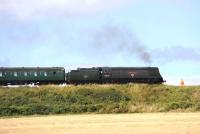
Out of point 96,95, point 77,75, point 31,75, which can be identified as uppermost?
point 31,75


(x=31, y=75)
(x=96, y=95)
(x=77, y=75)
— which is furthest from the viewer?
(x=31, y=75)

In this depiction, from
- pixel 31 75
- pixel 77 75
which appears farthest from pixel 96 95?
pixel 31 75

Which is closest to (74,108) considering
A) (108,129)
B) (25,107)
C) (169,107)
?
(25,107)

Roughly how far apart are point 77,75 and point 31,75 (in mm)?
5569

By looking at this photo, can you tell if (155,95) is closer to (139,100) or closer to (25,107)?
(139,100)

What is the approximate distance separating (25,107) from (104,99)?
11016mm

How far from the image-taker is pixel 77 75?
75000 mm

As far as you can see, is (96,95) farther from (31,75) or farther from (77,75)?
(31,75)

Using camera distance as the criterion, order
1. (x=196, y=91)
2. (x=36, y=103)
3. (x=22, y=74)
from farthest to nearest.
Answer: (x=22, y=74)
(x=196, y=91)
(x=36, y=103)

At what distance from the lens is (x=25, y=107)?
194ft

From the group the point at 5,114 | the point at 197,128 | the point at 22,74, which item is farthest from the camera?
the point at 22,74

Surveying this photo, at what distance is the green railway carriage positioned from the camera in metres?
75.4

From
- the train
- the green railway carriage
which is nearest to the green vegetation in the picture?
the train

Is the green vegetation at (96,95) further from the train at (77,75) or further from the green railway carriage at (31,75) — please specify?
the green railway carriage at (31,75)
